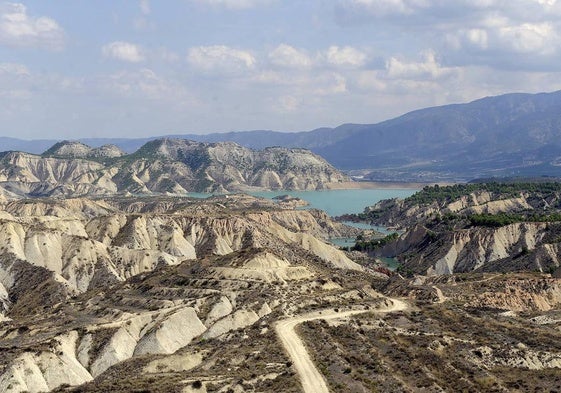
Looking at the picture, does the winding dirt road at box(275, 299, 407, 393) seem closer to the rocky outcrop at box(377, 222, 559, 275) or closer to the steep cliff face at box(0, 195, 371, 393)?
the steep cliff face at box(0, 195, 371, 393)

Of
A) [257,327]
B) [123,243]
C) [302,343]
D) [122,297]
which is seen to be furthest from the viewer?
[123,243]

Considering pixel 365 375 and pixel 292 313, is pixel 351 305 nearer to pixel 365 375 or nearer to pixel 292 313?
pixel 292 313

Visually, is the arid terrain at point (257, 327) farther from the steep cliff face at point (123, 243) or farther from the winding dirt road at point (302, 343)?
the steep cliff face at point (123, 243)

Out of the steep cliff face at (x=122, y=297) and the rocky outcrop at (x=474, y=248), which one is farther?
the rocky outcrop at (x=474, y=248)

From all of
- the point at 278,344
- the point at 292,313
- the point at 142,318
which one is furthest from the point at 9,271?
the point at 278,344

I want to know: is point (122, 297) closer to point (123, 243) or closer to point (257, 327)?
point (257, 327)

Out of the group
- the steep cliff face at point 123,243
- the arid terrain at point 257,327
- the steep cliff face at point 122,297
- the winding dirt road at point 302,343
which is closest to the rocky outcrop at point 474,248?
the steep cliff face at point 122,297

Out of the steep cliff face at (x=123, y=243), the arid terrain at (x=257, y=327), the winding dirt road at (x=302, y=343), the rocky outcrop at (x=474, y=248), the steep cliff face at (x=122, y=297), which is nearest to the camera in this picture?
the winding dirt road at (x=302, y=343)

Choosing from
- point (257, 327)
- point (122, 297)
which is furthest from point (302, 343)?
point (122, 297)

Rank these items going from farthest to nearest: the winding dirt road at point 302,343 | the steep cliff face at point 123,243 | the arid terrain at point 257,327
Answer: the steep cliff face at point 123,243 → the arid terrain at point 257,327 → the winding dirt road at point 302,343
